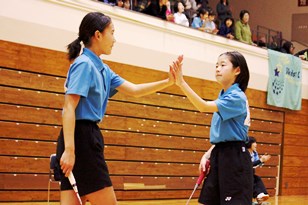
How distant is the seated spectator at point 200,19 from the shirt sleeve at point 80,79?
932cm

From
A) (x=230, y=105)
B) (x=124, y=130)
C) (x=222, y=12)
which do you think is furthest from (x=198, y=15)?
(x=230, y=105)

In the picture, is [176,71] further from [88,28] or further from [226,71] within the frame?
[88,28]

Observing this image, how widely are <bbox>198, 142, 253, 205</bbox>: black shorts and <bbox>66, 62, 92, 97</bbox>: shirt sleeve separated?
1262mm

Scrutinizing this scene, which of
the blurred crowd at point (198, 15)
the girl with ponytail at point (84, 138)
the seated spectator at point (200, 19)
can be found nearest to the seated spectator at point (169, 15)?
the blurred crowd at point (198, 15)

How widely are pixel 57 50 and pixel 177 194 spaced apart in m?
4.38

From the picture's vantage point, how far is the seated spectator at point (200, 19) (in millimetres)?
12688

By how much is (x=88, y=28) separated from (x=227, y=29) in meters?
10.7

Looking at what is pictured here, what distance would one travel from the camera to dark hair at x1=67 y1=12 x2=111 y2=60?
330 centimetres

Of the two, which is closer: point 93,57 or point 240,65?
point 93,57

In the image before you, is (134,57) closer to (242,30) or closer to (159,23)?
(159,23)

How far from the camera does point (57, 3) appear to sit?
9.41 metres

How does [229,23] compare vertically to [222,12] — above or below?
below

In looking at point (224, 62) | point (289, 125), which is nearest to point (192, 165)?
point (289, 125)

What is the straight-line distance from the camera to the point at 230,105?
12.6 feet
